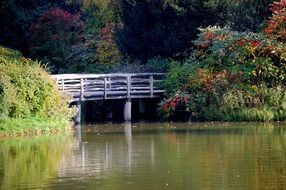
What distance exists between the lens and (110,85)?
3891cm

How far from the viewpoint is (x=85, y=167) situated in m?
20.9

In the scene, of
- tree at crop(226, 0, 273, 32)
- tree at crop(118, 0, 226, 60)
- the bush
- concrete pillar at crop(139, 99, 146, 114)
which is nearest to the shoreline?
the bush

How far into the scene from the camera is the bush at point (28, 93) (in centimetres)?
3072

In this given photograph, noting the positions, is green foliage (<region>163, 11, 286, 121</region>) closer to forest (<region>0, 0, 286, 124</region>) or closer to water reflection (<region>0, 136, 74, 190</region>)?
forest (<region>0, 0, 286, 124</region>)

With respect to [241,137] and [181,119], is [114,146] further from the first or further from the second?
[181,119]

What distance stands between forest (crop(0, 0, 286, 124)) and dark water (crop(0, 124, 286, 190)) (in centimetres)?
456

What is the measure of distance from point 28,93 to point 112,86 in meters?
7.64

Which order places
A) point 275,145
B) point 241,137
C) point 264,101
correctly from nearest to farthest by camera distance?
point 275,145 → point 241,137 → point 264,101

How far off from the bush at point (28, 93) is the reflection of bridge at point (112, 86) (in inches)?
122

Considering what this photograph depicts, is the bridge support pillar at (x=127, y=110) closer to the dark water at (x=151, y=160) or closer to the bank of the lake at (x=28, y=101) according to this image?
the bank of the lake at (x=28, y=101)

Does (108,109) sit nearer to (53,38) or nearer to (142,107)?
(142,107)

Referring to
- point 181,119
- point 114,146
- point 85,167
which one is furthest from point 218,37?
point 85,167

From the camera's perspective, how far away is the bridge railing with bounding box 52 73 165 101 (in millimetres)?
37312

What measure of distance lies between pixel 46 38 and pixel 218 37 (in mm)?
11036
